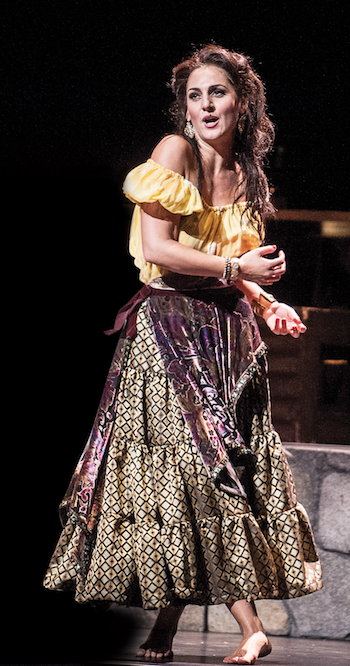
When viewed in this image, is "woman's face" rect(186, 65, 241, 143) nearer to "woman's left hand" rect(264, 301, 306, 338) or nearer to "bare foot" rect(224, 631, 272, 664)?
"woman's left hand" rect(264, 301, 306, 338)

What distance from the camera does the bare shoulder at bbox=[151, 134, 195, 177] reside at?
226cm

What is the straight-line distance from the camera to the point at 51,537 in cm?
312

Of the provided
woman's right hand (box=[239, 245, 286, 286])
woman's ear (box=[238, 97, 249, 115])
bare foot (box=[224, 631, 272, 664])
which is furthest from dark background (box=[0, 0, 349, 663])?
bare foot (box=[224, 631, 272, 664])

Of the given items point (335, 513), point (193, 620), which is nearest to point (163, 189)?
point (335, 513)

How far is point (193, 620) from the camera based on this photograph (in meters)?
2.85

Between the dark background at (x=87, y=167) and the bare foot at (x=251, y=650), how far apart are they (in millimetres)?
1100

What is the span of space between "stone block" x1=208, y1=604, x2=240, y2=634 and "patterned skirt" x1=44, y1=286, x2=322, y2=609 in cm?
64

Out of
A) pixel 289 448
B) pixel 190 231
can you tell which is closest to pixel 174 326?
pixel 190 231

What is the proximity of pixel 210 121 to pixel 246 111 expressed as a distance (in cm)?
15

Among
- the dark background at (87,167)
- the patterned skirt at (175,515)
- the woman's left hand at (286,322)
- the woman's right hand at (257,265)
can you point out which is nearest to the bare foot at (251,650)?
the patterned skirt at (175,515)

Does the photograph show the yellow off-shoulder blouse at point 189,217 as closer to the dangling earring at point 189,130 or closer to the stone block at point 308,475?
the dangling earring at point 189,130

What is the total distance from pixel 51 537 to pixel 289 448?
3.22ft

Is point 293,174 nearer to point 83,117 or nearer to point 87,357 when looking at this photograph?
point 83,117

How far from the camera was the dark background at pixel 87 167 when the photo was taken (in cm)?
303
